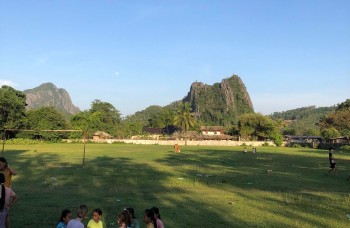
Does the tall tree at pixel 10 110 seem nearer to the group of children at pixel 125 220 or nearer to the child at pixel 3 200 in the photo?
the child at pixel 3 200

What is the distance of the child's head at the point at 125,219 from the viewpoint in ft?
23.5

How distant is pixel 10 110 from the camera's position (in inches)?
3206

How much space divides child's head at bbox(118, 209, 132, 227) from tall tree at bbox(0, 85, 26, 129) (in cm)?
8035

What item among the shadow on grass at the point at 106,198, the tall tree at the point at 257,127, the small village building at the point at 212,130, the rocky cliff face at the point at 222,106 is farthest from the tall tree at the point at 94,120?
the shadow on grass at the point at 106,198

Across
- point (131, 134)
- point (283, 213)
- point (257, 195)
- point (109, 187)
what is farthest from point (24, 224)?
point (131, 134)

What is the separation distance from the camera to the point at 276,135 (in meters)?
96.6

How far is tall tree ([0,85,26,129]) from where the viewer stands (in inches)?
3162

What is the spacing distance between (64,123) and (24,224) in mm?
88712

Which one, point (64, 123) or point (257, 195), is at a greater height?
point (64, 123)

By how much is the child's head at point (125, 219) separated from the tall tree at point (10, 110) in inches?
3163

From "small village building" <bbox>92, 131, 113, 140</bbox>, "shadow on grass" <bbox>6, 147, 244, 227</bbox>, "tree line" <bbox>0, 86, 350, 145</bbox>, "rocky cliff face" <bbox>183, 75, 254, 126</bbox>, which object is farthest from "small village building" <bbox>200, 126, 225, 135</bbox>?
"shadow on grass" <bbox>6, 147, 244, 227</bbox>

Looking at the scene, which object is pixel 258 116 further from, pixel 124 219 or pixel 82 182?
pixel 124 219

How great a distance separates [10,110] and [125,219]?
3281 inches

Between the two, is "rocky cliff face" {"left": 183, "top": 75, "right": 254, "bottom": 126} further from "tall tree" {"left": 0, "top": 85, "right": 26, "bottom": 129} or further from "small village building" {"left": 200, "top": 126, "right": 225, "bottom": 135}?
"tall tree" {"left": 0, "top": 85, "right": 26, "bottom": 129}
